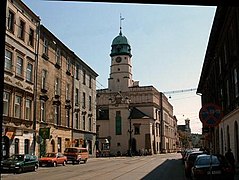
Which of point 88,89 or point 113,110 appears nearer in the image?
point 88,89

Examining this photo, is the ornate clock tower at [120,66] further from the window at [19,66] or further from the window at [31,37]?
the window at [19,66]

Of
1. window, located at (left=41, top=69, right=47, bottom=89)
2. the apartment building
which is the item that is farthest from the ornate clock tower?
window, located at (left=41, top=69, right=47, bottom=89)

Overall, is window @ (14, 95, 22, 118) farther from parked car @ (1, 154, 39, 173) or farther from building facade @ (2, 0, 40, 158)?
parked car @ (1, 154, 39, 173)

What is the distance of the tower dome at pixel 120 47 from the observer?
102 meters

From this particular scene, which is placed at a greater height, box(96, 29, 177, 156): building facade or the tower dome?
the tower dome

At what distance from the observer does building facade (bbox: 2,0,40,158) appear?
3272 centimetres

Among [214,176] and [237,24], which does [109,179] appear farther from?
[237,24]

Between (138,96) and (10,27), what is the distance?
66.0m

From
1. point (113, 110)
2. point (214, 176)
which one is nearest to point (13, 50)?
point (214, 176)

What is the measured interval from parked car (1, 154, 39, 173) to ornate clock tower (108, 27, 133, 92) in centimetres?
7024

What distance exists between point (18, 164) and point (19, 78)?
982 centimetres

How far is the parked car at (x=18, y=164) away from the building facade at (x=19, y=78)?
3209 millimetres

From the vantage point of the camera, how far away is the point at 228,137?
32000mm

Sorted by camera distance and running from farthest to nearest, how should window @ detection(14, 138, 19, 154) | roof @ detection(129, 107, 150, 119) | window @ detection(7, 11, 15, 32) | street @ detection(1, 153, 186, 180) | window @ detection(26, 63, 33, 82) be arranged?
roof @ detection(129, 107, 150, 119)
window @ detection(26, 63, 33, 82)
window @ detection(14, 138, 19, 154)
window @ detection(7, 11, 15, 32)
street @ detection(1, 153, 186, 180)
